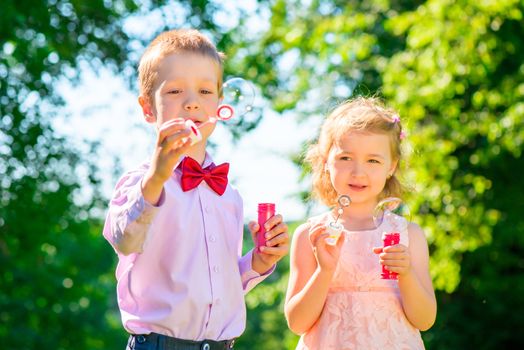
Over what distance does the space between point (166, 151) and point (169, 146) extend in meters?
0.02

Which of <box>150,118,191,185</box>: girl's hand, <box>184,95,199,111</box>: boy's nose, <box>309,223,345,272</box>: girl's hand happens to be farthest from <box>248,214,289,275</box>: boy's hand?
<box>150,118,191,185</box>: girl's hand

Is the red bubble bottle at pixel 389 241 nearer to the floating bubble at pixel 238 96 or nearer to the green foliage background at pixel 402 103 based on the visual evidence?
the floating bubble at pixel 238 96

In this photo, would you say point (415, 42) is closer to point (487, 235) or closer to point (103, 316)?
point (487, 235)

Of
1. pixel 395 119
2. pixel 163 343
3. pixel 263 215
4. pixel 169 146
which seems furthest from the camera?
pixel 395 119

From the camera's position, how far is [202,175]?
130 inches

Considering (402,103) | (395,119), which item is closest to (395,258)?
(395,119)

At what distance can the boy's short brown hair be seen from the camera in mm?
3293

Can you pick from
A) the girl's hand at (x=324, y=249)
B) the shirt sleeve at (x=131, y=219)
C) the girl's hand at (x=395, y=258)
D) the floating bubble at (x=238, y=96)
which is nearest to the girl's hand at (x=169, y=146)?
the shirt sleeve at (x=131, y=219)

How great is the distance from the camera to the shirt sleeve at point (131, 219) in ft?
9.59

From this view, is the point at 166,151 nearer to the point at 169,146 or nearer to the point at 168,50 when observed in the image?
the point at 169,146

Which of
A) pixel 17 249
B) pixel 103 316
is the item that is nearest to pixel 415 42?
pixel 17 249

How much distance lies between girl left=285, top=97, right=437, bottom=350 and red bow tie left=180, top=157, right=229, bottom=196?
0.41m

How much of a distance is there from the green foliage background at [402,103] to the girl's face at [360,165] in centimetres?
470

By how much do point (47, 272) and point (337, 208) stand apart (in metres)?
15.2
